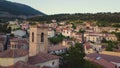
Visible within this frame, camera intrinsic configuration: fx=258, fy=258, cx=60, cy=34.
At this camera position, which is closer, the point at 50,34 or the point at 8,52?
the point at 8,52

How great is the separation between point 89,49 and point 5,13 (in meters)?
140

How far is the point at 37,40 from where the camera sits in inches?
1185

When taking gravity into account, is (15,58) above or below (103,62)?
above

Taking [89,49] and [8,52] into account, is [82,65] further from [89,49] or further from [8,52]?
[89,49]

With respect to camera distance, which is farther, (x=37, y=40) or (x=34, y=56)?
(x=37, y=40)

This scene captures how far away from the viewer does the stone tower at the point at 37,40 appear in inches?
1179

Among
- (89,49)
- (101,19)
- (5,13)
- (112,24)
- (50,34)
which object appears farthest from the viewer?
(5,13)

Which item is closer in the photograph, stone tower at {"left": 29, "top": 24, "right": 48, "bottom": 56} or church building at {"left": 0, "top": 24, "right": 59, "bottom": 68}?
church building at {"left": 0, "top": 24, "right": 59, "bottom": 68}

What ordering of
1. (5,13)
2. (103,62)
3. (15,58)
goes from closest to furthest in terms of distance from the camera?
(15,58) < (103,62) < (5,13)

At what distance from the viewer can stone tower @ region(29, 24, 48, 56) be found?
2995 cm

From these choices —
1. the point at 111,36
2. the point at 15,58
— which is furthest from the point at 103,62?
the point at 111,36

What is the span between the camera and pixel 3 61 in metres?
24.1

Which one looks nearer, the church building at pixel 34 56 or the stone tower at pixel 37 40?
the church building at pixel 34 56

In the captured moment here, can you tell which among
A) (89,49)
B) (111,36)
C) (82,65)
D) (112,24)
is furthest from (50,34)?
(82,65)
